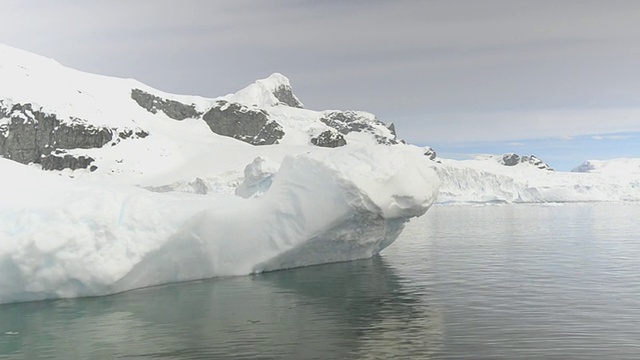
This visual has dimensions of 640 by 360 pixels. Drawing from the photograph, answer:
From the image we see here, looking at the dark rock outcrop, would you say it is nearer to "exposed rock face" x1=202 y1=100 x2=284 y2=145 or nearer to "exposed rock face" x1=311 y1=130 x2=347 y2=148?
"exposed rock face" x1=202 y1=100 x2=284 y2=145

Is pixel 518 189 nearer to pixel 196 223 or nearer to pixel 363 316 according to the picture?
pixel 196 223

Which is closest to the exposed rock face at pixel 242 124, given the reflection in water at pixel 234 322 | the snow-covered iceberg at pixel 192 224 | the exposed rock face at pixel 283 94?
the exposed rock face at pixel 283 94

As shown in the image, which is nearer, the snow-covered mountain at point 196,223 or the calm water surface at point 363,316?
the calm water surface at point 363,316

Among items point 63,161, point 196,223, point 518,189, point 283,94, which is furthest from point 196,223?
point 283,94

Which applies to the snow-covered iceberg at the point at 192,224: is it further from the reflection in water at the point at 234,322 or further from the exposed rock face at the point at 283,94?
the exposed rock face at the point at 283,94

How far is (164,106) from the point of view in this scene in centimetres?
15525

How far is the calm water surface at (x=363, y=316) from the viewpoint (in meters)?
14.3

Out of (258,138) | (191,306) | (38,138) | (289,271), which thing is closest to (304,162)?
(289,271)

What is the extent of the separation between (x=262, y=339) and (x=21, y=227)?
9.67 meters

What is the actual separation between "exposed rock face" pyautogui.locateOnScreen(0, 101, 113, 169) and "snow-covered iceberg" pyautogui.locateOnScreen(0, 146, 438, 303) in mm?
104825

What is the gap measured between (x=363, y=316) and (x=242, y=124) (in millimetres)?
140673

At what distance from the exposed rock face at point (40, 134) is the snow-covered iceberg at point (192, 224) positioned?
105m

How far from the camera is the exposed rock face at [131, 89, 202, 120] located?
153000mm

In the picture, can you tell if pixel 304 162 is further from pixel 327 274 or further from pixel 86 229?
pixel 86 229
